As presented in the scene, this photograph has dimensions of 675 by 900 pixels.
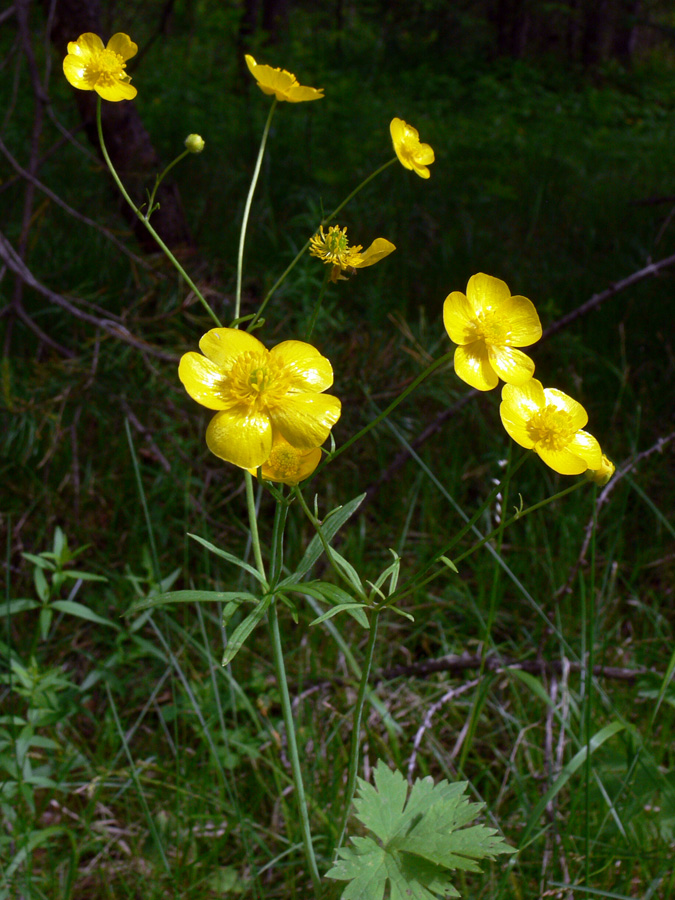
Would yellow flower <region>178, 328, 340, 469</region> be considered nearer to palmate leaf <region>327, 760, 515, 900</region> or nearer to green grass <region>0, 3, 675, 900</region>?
green grass <region>0, 3, 675, 900</region>

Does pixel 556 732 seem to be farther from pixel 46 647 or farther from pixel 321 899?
pixel 46 647

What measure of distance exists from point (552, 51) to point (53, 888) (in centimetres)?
1412

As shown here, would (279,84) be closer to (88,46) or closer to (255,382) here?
(88,46)

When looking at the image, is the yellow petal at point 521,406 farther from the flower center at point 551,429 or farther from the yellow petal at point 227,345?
the yellow petal at point 227,345

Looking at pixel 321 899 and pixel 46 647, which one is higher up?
pixel 321 899

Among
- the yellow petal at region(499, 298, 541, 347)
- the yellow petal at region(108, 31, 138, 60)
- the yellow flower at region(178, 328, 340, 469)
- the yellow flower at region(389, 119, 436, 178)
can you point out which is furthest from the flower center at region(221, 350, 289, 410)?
the yellow petal at region(108, 31, 138, 60)

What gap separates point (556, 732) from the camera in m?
1.78

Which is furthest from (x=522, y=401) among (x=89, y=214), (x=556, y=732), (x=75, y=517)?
(x=89, y=214)

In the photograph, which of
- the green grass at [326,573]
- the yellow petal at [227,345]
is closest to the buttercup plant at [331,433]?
the yellow petal at [227,345]

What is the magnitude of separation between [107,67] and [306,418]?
64 centimetres

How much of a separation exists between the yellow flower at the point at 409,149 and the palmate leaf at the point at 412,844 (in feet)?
2.98

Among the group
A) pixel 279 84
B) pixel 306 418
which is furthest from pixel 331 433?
pixel 279 84

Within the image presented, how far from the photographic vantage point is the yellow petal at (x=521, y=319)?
0.93 m

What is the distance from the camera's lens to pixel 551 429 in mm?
933
